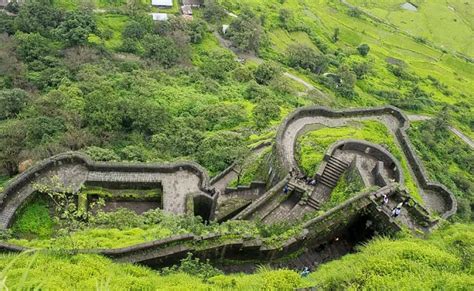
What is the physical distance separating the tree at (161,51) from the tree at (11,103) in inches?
998

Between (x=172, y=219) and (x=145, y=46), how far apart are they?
50.9 m

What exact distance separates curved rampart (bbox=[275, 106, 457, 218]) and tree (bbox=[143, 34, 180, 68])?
123 feet

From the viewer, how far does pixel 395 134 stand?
112 ft

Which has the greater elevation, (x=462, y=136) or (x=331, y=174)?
(x=331, y=174)

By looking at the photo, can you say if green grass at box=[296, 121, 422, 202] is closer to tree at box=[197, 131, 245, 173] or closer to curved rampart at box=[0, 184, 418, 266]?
curved rampart at box=[0, 184, 418, 266]

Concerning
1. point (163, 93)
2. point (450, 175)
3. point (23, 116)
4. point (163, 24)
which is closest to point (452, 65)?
point (450, 175)

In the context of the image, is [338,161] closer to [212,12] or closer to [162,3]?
[212,12]

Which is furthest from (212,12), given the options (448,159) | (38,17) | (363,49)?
(448,159)

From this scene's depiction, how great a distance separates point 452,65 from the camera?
334 ft

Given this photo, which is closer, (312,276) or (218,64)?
(312,276)

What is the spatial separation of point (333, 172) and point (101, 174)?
1443 cm

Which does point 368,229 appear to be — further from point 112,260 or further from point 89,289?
point 89,289

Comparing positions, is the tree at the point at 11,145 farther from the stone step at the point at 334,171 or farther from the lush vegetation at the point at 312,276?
the stone step at the point at 334,171

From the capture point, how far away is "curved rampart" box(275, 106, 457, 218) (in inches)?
1136
